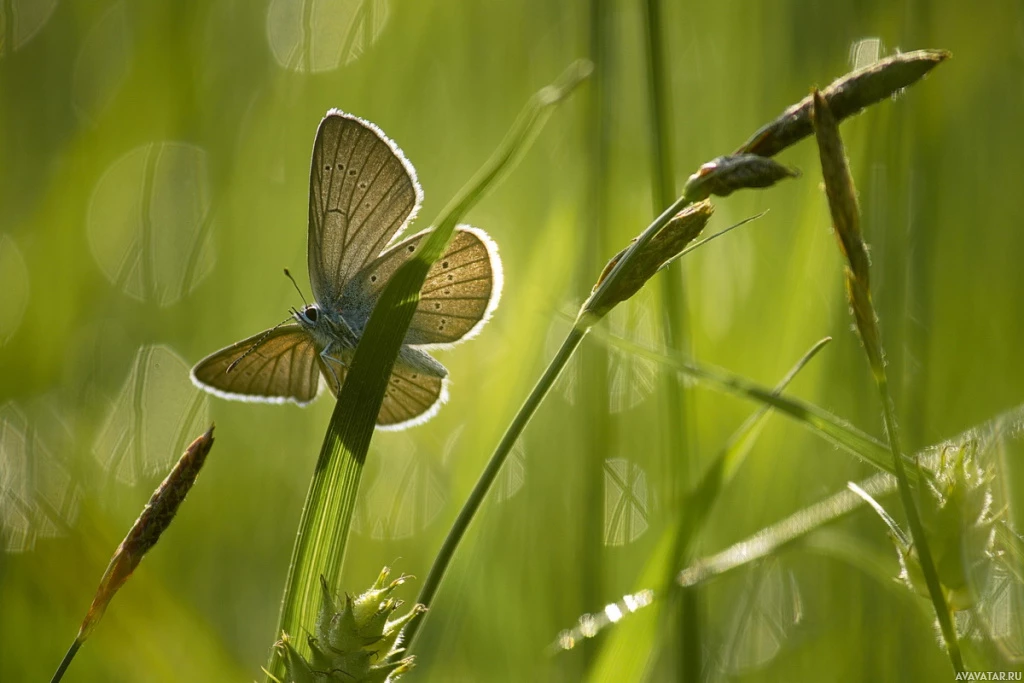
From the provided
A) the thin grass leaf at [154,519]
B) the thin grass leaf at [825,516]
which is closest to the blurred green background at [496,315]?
the thin grass leaf at [825,516]

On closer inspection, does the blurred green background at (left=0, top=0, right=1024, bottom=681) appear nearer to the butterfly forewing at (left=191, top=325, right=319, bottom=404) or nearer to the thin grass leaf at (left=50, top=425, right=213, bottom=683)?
the butterfly forewing at (left=191, top=325, right=319, bottom=404)

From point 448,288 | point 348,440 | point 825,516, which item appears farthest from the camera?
point 448,288

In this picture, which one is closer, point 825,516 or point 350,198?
point 825,516

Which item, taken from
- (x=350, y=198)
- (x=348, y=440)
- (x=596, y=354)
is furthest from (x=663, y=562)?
(x=350, y=198)

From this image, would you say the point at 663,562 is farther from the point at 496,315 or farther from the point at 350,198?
the point at 496,315

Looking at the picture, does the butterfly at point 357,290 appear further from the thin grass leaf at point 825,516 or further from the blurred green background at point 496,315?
the thin grass leaf at point 825,516

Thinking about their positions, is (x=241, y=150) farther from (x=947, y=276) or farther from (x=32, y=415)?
(x=947, y=276)
